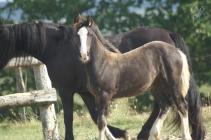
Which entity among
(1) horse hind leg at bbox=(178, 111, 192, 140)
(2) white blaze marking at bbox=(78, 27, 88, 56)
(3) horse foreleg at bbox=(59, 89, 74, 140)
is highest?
(2) white blaze marking at bbox=(78, 27, 88, 56)

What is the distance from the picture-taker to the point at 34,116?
11.7m

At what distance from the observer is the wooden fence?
26.3 ft

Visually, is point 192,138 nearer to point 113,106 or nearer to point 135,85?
point 135,85

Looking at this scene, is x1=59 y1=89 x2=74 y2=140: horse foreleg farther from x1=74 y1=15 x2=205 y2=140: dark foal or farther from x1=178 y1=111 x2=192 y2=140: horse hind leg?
x1=178 y1=111 x2=192 y2=140: horse hind leg

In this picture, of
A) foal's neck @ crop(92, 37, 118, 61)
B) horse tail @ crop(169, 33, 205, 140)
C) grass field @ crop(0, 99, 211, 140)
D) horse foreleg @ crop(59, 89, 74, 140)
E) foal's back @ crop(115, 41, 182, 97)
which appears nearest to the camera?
foal's neck @ crop(92, 37, 118, 61)

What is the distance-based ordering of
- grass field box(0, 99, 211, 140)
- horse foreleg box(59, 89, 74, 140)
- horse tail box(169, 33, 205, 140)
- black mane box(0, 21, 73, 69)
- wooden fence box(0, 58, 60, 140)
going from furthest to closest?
grass field box(0, 99, 211, 140)
wooden fence box(0, 58, 60, 140)
black mane box(0, 21, 73, 69)
horse tail box(169, 33, 205, 140)
horse foreleg box(59, 89, 74, 140)

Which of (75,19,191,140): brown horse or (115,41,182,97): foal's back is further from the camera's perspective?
(115,41,182,97): foal's back

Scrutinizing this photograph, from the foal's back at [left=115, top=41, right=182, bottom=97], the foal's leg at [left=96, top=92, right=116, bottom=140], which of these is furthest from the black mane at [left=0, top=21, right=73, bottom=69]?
the foal's leg at [left=96, top=92, right=116, bottom=140]

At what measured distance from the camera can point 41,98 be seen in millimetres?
8047

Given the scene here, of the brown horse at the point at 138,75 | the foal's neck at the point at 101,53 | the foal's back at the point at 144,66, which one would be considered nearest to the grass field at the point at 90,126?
the brown horse at the point at 138,75

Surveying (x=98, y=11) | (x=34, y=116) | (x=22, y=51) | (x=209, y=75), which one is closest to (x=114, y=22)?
(x=98, y=11)

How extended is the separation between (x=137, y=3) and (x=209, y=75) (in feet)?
12.7

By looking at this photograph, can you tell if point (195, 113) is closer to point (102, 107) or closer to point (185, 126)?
point (185, 126)

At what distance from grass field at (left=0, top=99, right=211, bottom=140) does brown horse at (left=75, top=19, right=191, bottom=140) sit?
87 centimetres
